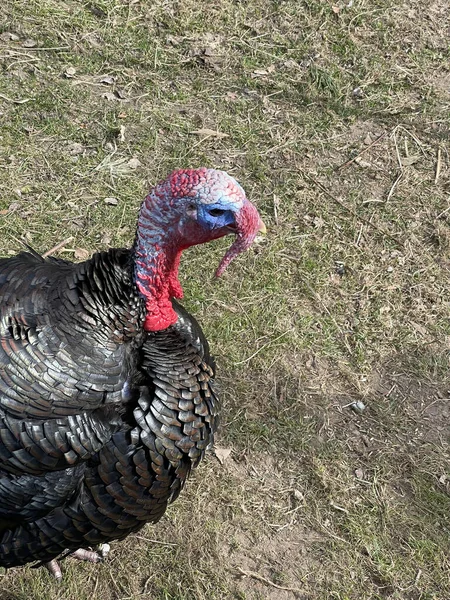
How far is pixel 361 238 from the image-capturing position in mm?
4938

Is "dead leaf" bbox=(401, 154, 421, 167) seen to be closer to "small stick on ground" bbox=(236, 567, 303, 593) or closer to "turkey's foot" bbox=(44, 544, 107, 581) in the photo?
"small stick on ground" bbox=(236, 567, 303, 593)

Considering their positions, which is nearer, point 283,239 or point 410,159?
point 283,239

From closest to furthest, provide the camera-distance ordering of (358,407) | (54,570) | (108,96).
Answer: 1. (54,570)
2. (358,407)
3. (108,96)

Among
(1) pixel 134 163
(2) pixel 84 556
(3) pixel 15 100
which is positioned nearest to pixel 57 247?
(1) pixel 134 163

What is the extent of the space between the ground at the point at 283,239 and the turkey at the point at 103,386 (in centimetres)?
90

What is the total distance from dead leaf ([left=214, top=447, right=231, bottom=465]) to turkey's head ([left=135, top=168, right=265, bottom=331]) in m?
1.32

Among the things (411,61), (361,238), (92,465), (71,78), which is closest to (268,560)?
(92,465)

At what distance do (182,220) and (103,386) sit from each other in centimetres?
69

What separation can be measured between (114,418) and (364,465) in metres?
1.74

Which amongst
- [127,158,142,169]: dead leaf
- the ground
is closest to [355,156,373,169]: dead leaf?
the ground

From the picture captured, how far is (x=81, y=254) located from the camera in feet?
15.1

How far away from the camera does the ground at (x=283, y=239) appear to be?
363cm

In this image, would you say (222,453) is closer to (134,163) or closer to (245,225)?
(245,225)

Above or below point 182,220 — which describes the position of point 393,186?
below
